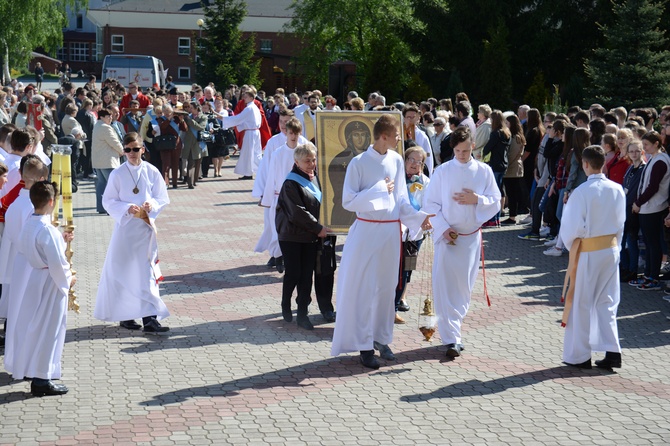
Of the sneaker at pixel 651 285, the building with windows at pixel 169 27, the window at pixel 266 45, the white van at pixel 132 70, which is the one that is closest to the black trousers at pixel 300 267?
the sneaker at pixel 651 285

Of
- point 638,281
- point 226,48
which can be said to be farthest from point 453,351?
point 226,48

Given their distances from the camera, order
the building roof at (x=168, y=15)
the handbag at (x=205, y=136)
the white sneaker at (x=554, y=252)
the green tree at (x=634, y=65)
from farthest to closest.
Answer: the building roof at (x=168, y=15)
the green tree at (x=634, y=65)
the handbag at (x=205, y=136)
the white sneaker at (x=554, y=252)

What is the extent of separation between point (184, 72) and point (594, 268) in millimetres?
79740

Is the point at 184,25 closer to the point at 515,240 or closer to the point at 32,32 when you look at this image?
the point at 32,32

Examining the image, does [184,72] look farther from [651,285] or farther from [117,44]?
[651,285]

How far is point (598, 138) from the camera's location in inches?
541

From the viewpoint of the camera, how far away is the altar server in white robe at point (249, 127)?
23.2 metres

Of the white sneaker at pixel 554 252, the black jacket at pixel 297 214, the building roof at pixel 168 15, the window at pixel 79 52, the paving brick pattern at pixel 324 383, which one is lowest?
the paving brick pattern at pixel 324 383

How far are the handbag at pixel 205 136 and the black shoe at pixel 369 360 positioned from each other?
1400cm

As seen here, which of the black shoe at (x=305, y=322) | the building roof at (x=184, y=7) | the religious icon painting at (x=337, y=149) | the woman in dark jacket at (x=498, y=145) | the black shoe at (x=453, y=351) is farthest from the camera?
the building roof at (x=184, y=7)

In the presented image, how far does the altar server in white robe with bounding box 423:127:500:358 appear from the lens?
9.46m

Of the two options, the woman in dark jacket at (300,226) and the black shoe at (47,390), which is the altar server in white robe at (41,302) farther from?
the woman in dark jacket at (300,226)

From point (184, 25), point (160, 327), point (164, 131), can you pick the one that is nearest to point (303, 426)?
point (160, 327)

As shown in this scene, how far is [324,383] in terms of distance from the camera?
341 inches
